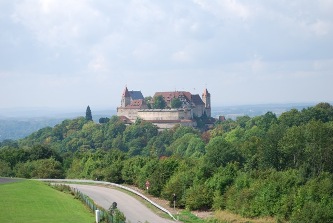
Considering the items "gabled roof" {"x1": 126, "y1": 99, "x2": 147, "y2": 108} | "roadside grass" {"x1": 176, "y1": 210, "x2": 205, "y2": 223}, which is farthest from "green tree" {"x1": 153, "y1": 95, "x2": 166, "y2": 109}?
"roadside grass" {"x1": 176, "y1": 210, "x2": 205, "y2": 223}

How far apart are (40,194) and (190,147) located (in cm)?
7172

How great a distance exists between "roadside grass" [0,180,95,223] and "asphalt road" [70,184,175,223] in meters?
2.16

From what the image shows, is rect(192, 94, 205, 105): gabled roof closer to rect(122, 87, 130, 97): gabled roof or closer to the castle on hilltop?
the castle on hilltop

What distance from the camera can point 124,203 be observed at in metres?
37.5

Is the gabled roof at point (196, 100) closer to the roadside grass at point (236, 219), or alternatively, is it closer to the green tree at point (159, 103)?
the green tree at point (159, 103)

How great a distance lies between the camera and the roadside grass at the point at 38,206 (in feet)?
93.8

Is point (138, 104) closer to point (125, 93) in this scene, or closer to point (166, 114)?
point (166, 114)

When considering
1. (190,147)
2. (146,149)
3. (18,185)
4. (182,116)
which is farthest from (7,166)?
(182,116)

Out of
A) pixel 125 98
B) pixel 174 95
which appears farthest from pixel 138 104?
pixel 125 98

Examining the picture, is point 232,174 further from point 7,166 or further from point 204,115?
point 204,115

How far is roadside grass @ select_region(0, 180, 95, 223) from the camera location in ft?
93.8

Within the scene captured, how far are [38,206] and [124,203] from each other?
21.3 ft

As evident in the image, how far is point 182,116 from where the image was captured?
161m

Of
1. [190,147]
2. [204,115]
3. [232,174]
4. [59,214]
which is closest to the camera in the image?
[59,214]
